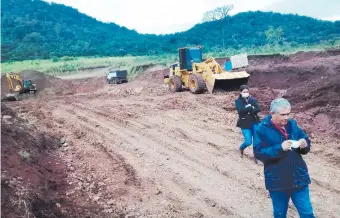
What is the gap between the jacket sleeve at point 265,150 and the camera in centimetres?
409

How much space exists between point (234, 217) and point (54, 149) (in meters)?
5.61

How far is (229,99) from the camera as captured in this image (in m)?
15.6

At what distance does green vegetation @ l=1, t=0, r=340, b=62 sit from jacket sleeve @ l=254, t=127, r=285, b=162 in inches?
2569

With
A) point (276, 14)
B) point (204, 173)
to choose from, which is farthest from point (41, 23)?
point (204, 173)

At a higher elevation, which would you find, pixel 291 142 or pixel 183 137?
pixel 291 142

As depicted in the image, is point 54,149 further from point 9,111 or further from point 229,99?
point 229,99

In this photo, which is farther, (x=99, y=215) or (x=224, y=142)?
(x=224, y=142)

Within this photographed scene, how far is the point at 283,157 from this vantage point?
13.5 ft

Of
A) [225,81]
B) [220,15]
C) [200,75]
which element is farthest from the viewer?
[220,15]

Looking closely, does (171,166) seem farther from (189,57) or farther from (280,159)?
(189,57)

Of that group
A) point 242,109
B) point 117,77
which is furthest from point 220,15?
point 242,109

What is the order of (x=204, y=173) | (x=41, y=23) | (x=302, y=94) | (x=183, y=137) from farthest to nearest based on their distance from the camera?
(x=41, y=23) → (x=302, y=94) → (x=183, y=137) → (x=204, y=173)

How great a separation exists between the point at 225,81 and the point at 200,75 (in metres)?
1.33

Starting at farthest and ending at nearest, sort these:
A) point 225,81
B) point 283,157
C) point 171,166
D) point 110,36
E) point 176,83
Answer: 1. point 110,36
2. point 176,83
3. point 225,81
4. point 171,166
5. point 283,157
